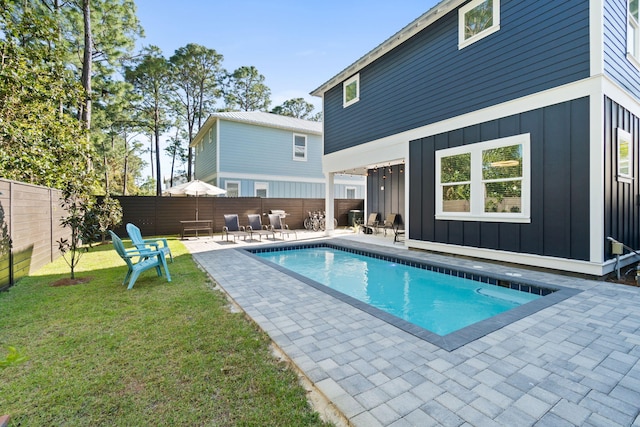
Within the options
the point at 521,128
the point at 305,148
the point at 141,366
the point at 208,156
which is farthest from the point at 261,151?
the point at 141,366

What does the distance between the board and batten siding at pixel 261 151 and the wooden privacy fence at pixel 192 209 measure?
3126mm

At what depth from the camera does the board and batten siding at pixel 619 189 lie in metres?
5.05

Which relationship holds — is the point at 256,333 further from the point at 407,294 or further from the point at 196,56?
the point at 196,56

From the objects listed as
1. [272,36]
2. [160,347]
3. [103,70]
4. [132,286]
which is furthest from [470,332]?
[103,70]

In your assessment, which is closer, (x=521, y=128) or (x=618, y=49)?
(x=618, y=49)

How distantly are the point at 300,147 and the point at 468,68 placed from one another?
38.0 feet

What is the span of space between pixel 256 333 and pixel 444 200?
5.91 metres

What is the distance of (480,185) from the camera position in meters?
6.57

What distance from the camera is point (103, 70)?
13.4 m

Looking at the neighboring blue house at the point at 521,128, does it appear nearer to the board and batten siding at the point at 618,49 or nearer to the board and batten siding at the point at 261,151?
the board and batten siding at the point at 618,49

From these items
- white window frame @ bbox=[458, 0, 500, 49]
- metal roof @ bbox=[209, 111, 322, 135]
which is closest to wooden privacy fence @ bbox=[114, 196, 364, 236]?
metal roof @ bbox=[209, 111, 322, 135]

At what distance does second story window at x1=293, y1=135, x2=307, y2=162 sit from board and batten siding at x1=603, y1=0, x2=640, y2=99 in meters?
13.6

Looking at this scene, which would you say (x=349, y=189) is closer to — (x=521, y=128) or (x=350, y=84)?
(x=350, y=84)

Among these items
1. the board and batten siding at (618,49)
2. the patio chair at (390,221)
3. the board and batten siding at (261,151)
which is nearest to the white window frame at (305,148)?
the board and batten siding at (261,151)
